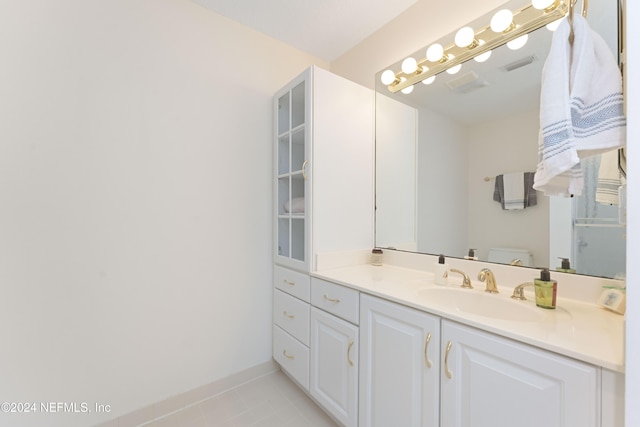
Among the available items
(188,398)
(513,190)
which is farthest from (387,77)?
(188,398)

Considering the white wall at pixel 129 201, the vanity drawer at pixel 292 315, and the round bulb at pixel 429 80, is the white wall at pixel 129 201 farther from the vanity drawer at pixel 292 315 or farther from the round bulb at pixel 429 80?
the round bulb at pixel 429 80

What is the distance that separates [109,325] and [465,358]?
65.7 inches

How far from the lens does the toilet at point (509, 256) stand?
1.21 metres

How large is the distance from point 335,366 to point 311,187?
994 millimetres

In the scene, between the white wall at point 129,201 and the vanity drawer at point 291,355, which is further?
the vanity drawer at point 291,355

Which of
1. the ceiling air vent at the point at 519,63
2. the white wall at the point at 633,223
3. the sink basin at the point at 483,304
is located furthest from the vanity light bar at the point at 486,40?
the sink basin at the point at 483,304

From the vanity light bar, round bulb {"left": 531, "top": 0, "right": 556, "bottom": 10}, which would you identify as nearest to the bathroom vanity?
the vanity light bar

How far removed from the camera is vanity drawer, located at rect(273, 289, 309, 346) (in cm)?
158

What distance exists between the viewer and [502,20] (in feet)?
4.11

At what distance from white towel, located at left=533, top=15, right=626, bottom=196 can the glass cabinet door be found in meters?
1.15

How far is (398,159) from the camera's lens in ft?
5.92

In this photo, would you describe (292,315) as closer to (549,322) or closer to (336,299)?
(336,299)

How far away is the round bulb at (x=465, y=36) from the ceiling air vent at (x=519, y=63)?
0.74ft

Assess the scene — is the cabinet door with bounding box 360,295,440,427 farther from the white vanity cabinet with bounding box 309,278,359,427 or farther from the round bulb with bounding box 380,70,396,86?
the round bulb with bounding box 380,70,396,86
